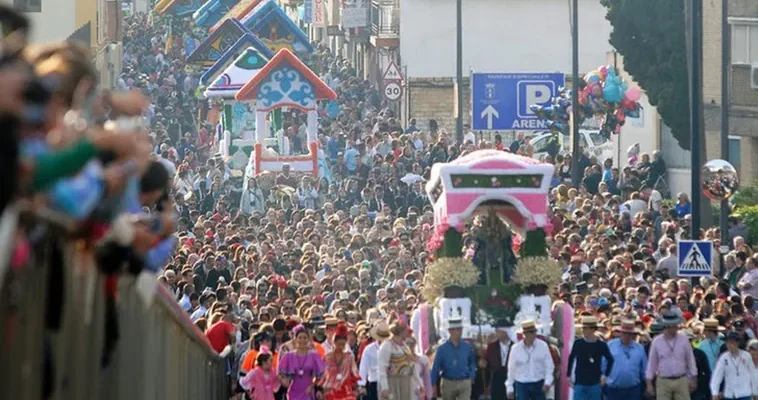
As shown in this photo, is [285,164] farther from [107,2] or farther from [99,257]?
[107,2]

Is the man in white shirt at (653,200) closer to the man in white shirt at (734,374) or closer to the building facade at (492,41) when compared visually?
the man in white shirt at (734,374)

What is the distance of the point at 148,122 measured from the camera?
52.3 meters

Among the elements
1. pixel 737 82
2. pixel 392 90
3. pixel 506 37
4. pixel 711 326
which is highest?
pixel 506 37

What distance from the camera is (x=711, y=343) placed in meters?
19.4

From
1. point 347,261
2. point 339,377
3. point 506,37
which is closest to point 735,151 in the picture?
point 506,37

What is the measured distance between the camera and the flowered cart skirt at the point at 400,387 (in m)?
18.7

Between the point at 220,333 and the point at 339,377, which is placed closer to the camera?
the point at 339,377

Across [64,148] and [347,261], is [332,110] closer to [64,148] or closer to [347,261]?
[347,261]

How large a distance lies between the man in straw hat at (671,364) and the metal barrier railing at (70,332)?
884 centimetres

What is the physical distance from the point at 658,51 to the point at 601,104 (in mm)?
3978

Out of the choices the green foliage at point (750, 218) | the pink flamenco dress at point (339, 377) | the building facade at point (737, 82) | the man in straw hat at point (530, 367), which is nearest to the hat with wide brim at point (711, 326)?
the man in straw hat at point (530, 367)

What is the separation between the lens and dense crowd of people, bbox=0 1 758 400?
5.86 m

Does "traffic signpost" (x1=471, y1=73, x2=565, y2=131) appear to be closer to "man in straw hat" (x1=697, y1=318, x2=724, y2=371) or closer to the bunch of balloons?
the bunch of balloons

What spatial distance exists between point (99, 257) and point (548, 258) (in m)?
13.9
